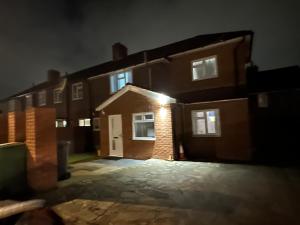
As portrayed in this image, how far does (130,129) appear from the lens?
12.0 metres

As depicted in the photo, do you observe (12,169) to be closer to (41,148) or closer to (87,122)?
(41,148)

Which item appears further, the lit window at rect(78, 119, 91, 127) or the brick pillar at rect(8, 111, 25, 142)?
the lit window at rect(78, 119, 91, 127)

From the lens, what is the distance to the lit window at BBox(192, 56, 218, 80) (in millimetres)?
11203

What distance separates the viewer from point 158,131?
1073 centimetres

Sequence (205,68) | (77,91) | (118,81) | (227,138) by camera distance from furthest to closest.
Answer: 1. (77,91)
2. (118,81)
3. (205,68)
4. (227,138)

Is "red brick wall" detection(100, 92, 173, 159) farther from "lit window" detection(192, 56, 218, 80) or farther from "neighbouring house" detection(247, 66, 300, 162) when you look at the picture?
"neighbouring house" detection(247, 66, 300, 162)

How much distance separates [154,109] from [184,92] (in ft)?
7.54

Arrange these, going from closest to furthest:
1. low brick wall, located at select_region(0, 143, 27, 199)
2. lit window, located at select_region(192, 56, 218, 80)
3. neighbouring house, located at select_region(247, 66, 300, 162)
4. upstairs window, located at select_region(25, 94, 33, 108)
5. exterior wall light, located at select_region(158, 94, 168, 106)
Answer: low brick wall, located at select_region(0, 143, 27, 199)
exterior wall light, located at select_region(158, 94, 168, 106)
lit window, located at select_region(192, 56, 218, 80)
neighbouring house, located at select_region(247, 66, 300, 162)
upstairs window, located at select_region(25, 94, 33, 108)

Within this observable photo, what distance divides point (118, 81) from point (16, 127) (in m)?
9.63

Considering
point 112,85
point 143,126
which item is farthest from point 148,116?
point 112,85

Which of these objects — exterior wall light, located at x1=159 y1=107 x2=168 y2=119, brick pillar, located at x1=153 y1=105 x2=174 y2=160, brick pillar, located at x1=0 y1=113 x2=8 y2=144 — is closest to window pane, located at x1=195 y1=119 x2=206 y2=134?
brick pillar, located at x1=153 y1=105 x2=174 y2=160

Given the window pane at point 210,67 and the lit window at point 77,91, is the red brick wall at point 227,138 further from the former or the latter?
the lit window at point 77,91

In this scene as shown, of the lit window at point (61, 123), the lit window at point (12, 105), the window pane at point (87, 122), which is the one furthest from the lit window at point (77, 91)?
the lit window at point (12, 105)

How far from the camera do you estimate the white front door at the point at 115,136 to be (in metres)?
12.5
